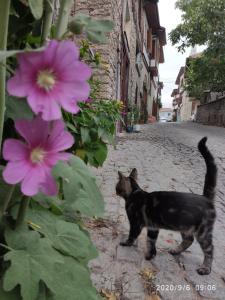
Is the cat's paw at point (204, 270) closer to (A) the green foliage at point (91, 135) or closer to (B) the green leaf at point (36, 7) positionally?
(A) the green foliage at point (91, 135)

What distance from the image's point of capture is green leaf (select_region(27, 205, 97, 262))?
1.32 metres

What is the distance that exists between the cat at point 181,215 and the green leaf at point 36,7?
Result: 2533 millimetres

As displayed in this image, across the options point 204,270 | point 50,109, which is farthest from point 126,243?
point 50,109

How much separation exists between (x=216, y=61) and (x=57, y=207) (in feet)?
63.3

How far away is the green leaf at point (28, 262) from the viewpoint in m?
1.07

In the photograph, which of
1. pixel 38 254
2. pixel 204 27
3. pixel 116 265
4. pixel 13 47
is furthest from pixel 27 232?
pixel 204 27

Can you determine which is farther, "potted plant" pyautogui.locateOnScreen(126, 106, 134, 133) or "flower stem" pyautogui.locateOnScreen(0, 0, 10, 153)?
"potted plant" pyautogui.locateOnScreen(126, 106, 134, 133)

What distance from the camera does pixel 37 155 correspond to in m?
0.82

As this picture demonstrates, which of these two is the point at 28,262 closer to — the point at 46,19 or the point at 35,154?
the point at 35,154

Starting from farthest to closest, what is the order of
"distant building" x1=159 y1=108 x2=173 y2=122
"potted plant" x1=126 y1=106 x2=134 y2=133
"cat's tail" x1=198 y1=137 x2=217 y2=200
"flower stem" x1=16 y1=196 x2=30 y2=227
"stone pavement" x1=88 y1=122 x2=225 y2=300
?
"distant building" x1=159 y1=108 x2=173 y2=122 < "potted plant" x1=126 y1=106 x2=134 y2=133 < "cat's tail" x1=198 y1=137 x2=217 y2=200 < "stone pavement" x1=88 y1=122 x2=225 y2=300 < "flower stem" x1=16 y1=196 x2=30 y2=227

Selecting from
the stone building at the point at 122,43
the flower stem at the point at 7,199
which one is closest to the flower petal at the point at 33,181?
the flower stem at the point at 7,199

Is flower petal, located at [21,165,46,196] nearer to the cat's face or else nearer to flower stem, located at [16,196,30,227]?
flower stem, located at [16,196,30,227]

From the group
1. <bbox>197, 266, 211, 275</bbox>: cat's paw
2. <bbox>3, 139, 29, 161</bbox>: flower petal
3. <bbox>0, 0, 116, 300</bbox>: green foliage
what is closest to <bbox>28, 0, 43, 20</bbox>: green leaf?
<bbox>0, 0, 116, 300</bbox>: green foliage

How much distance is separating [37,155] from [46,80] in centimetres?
16
